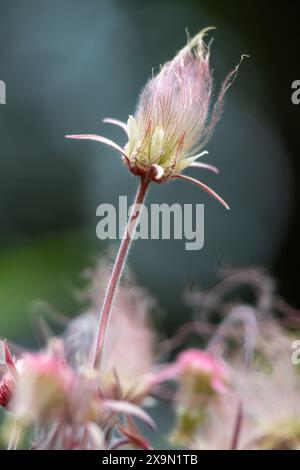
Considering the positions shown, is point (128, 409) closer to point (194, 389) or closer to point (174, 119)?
point (174, 119)

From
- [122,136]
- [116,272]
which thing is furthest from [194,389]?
[122,136]

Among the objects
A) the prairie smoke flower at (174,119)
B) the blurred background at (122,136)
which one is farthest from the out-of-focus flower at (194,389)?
the blurred background at (122,136)

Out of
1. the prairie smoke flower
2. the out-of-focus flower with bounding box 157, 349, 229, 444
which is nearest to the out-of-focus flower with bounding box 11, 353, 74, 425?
the prairie smoke flower

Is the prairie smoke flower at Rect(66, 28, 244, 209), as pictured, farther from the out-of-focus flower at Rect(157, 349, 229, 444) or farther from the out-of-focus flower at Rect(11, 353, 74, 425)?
the out-of-focus flower at Rect(157, 349, 229, 444)

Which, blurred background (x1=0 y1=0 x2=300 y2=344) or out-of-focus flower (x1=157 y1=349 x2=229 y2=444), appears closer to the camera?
out-of-focus flower (x1=157 y1=349 x2=229 y2=444)

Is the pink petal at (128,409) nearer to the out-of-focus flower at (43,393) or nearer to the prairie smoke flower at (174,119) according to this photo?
the out-of-focus flower at (43,393)

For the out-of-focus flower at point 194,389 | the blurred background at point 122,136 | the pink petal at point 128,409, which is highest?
the blurred background at point 122,136
